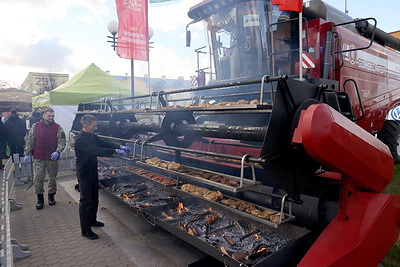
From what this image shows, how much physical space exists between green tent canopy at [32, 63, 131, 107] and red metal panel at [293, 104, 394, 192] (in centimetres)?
942

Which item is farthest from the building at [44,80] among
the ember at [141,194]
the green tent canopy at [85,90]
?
the ember at [141,194]

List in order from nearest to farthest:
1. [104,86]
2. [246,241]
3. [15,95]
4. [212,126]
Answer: [246,241] < [212,126] < [104,86] < [15,95]

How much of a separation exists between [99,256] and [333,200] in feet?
9.62

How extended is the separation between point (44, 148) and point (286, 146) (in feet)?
16.7

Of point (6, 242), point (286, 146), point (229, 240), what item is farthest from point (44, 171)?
point (286, 146)

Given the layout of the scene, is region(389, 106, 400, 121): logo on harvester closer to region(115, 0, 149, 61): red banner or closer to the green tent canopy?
region(115, 0, 149, 61): red banner

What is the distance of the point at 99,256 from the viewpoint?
357 centimetres

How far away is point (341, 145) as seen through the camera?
208 cm

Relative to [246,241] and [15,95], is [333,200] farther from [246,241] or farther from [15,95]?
[15,95]

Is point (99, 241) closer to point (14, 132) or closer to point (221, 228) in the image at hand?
point (221, 228)

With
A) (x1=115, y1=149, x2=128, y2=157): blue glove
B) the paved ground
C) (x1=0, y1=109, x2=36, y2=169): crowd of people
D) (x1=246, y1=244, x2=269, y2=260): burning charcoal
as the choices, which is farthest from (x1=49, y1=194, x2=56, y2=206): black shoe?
(x1=246, y1=244, x2=269, y2=260): burning charcoal

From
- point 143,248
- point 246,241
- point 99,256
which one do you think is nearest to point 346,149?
point 246,241

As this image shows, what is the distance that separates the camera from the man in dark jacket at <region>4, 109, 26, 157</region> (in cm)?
904

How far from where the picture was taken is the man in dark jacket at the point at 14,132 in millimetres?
9039
